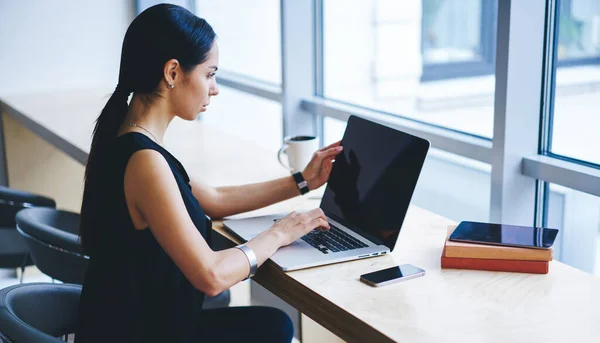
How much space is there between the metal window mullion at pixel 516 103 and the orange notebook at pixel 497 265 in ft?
2.06

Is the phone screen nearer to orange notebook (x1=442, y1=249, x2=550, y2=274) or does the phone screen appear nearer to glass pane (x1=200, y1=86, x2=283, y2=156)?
orange notebook (x1=442, y1=249, x2=550, y2=274)

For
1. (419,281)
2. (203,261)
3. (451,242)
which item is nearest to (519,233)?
(451,242)

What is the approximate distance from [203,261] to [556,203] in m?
1.18

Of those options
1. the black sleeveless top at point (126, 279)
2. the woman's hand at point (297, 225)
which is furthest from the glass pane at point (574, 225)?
the black sleeveless top at point (126, 279)

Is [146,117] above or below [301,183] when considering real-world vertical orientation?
above

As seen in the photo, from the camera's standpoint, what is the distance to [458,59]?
9.30 ft

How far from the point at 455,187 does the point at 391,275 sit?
3.96ft

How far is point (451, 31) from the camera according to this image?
282 cm

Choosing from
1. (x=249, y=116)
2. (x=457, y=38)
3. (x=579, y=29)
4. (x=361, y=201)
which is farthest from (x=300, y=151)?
(x=249, y=116)

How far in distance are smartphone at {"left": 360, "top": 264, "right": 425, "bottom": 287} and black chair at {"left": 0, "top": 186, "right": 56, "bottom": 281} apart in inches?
62.6

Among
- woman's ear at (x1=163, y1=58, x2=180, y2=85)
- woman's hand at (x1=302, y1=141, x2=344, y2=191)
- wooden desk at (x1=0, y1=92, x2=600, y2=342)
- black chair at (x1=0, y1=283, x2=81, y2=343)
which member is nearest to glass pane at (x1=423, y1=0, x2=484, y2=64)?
woman's hand at (x1=302, y1=141, x2=344, y2=191)

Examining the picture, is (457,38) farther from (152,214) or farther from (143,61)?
(152,214)

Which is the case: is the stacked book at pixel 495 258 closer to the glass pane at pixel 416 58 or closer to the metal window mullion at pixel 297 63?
the glass pane at pixel 416 58

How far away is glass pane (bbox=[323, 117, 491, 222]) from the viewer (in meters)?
2.50
